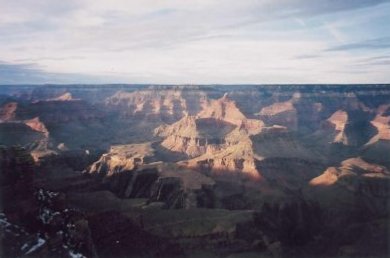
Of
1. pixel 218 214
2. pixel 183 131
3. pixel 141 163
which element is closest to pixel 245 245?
pixel 218 214

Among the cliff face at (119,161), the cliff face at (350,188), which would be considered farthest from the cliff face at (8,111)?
the cliff face at (350,188)

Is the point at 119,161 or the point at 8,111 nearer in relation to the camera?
the point at 119,161

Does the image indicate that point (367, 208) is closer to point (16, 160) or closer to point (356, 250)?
point (356, 250)

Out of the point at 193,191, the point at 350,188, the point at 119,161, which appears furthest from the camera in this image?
the point at 119,161

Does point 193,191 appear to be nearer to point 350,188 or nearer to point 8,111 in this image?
point 350,188

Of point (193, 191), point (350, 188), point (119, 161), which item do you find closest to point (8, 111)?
point (119, 161)

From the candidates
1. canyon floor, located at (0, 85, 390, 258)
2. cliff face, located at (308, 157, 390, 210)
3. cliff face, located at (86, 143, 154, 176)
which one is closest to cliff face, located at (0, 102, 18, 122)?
canyon floor, located at (0, 85, 390, 258)

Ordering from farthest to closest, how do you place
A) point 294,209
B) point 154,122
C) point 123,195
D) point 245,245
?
1. point 154,122
2. point 123,195
3. point 294,209
4. point 245,245

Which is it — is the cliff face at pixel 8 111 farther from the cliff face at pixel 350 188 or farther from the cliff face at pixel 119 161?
the cliff face at pixel 350 188

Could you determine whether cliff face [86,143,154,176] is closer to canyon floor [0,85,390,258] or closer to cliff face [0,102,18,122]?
canyon floor [0,85,390,258]
